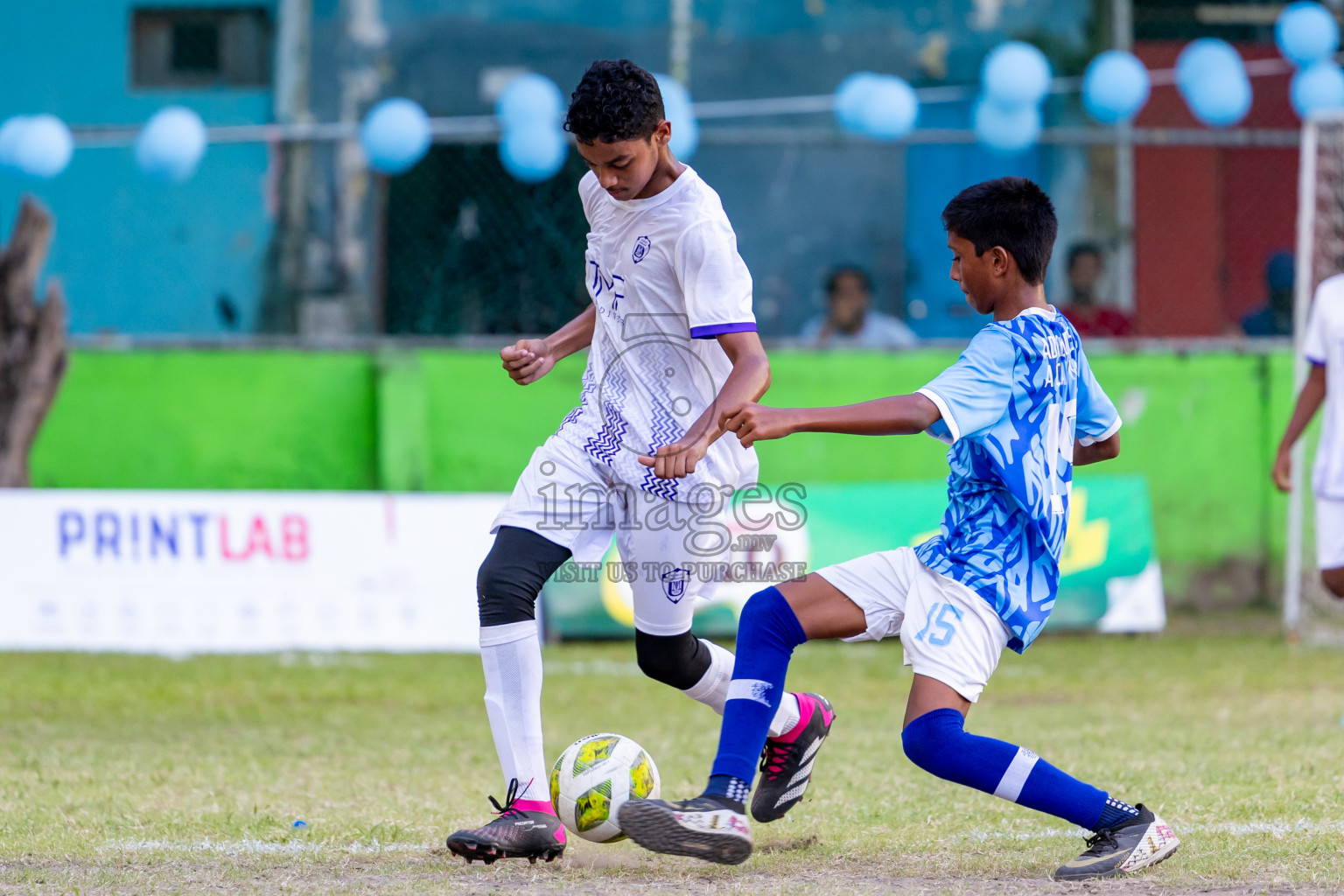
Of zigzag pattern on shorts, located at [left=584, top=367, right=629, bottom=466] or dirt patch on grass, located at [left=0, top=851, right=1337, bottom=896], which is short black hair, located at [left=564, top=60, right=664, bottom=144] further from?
dirt patch on grass, located at [left=0, top=851, right=1337, bottom=896]

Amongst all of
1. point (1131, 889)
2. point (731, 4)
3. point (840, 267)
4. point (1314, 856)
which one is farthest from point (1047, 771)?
point (731, 4)

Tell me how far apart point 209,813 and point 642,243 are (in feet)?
7.11

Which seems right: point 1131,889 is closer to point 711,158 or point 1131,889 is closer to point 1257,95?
point 711,158

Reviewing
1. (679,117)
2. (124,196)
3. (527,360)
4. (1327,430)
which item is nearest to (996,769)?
(527,360)

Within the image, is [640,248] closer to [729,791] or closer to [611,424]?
[611,424]

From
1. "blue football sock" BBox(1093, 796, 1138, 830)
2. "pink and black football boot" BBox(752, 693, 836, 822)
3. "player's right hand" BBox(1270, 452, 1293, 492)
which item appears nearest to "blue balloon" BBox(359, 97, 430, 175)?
"player's right hand" BBox(1270, 452, 1293, 492)

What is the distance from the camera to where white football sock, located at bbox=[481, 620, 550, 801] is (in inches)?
180

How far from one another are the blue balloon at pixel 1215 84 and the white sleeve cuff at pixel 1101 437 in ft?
22.8

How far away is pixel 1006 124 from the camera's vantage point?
35.6 feet

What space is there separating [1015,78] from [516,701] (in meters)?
7.24

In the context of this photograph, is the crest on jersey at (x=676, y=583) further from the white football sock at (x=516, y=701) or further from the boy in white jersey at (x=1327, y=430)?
the boy in white jersey at (x=1327, y=430)

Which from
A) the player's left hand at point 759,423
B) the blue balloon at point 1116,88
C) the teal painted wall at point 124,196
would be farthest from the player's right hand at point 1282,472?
the teal painted wall at point 124,196

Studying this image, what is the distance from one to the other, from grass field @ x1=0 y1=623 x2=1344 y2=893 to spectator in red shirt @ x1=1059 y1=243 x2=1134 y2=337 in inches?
96.9

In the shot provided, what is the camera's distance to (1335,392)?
739 cm
